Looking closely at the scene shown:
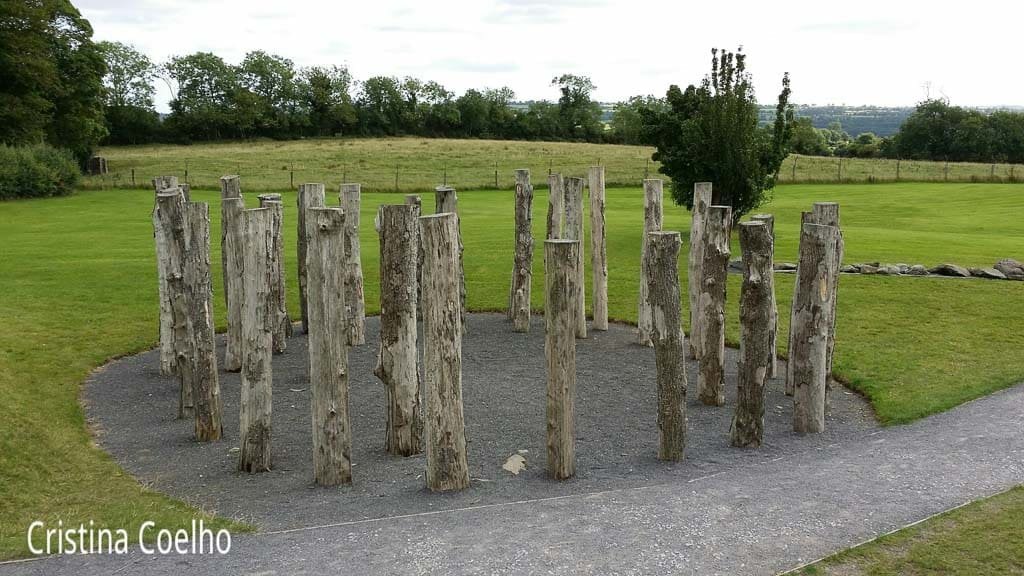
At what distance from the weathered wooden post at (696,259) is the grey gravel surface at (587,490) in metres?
1.21

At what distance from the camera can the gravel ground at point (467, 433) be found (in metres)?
8.06

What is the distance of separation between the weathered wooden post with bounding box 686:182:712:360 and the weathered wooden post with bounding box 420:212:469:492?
18.0 ft

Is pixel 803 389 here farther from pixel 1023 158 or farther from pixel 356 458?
pixel 1023 158

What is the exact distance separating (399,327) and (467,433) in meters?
1.69

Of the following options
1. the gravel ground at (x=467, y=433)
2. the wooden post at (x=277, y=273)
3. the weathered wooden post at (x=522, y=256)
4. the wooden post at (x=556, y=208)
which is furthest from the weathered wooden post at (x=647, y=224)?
the wooden post at (x=277, y=273)

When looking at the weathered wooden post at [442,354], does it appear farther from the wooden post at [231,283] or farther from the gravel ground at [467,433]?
the wooden post at [231,283]

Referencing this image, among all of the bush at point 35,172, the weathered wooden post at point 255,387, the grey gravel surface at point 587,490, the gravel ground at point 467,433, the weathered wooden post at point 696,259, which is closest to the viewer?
the grey gravel surface at point 587,490

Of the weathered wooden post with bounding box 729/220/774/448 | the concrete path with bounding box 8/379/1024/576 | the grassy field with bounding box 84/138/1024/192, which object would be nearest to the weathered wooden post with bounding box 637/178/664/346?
the weathered wooden post with bounding box 729/220/774/448

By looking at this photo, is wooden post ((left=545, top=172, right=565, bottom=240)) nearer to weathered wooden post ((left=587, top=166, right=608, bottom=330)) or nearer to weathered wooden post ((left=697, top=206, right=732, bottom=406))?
weathered wooden post ((left=587, top=166, right=608, bottom=330))

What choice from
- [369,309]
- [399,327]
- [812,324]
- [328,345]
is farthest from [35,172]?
[812,324]

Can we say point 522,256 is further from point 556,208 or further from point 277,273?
point 277,273

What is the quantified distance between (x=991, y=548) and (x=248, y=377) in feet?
21.9

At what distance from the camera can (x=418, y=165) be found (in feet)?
185

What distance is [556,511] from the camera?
7191 mm
